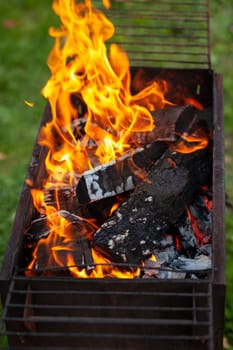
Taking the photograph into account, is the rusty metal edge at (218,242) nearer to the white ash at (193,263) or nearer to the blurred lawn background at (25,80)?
the white ash at (193,263)

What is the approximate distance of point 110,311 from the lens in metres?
2.30

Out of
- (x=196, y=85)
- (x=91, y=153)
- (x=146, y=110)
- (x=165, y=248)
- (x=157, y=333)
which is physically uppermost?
(x=196, y=85)

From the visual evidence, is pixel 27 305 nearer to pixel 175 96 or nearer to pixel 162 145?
pixel 162 145

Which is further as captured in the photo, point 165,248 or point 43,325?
point 165,248

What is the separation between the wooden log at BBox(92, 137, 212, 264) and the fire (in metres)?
0.17

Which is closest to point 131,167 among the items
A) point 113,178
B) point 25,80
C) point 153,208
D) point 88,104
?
point 113,178

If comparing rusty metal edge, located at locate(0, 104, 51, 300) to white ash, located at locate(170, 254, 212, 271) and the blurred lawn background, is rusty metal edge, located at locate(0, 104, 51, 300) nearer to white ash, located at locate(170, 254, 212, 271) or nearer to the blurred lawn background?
white ash, located at locate(170, 254, 212, 271)

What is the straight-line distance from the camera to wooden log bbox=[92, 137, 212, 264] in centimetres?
253

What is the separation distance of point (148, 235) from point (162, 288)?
376 millimetres

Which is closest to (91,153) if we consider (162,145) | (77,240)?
(162,145)

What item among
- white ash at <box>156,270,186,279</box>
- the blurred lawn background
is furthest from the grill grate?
the blurred lawn background

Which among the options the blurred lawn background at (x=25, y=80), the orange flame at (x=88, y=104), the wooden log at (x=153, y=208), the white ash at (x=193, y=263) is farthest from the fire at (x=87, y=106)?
the blurred lawn background at (x=25, y=80)

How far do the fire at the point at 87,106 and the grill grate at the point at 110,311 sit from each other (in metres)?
0.50

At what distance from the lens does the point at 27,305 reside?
220 centimetres
